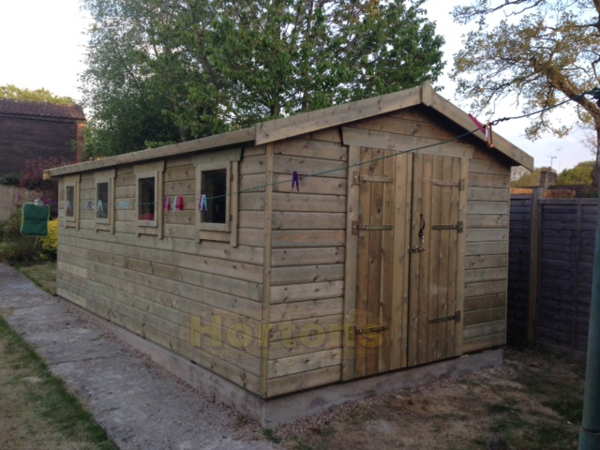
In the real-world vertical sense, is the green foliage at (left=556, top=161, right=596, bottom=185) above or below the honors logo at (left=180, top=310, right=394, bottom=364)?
above

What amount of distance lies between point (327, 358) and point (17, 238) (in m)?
13.9

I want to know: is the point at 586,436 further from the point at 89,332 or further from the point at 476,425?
the point at 89,332

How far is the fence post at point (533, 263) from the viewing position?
688 cm

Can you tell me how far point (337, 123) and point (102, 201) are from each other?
4.66m

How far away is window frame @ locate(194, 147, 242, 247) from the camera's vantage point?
15.9 ft

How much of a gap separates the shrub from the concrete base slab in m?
9.74

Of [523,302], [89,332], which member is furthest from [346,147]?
[89,332]

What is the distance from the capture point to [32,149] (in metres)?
26.8

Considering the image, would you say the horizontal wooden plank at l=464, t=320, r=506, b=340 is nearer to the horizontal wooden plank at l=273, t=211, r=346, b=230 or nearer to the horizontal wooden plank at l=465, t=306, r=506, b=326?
the horizontal wooden plank at l=465, t=306, r=506, b=326

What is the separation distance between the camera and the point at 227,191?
4969 millimetres

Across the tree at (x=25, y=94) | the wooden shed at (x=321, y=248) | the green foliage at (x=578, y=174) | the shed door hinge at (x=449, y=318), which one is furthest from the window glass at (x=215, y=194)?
the tree at (x=25, y=94)

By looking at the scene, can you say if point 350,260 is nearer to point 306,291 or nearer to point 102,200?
point 306,291

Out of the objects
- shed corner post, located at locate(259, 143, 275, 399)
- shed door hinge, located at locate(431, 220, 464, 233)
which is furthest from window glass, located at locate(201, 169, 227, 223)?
shed door hinge, located at locate(431, 220, 464, 233)

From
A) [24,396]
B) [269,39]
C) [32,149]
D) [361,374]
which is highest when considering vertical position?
[269,39]
